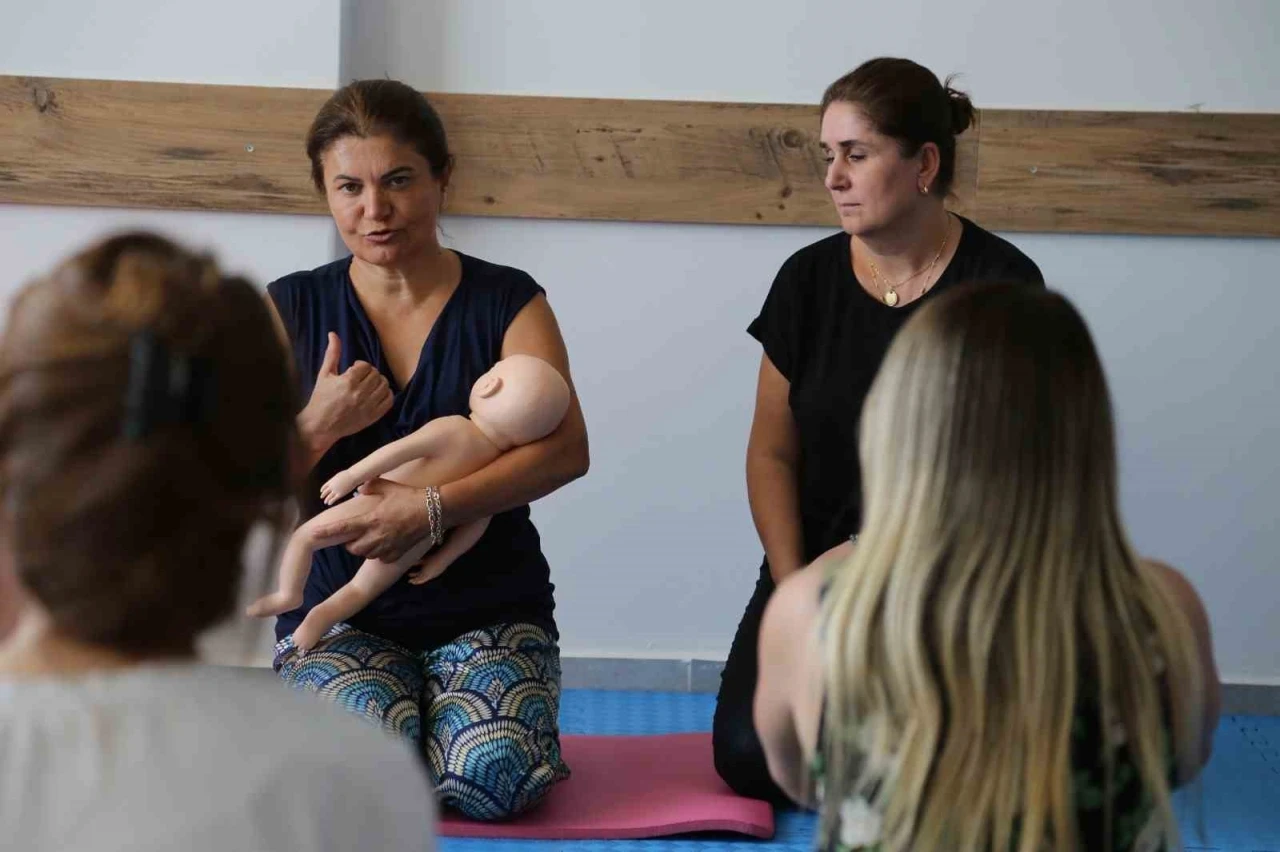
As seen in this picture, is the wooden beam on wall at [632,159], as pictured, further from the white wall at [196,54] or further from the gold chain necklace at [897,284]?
the gold chain necklace at [897,284]

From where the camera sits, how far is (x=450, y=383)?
2.70 meters

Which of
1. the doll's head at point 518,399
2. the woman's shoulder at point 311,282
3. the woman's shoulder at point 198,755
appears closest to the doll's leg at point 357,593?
the doll's head at point 518,399

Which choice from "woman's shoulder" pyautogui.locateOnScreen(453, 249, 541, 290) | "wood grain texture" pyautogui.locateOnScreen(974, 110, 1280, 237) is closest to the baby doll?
"woman's shoulder" pyautogui.locateOnScreen(453, 249, 541, 290)

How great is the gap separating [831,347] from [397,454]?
0.88 meters

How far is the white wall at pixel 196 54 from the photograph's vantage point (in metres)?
3.50

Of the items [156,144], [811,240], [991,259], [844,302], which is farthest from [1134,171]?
[156,144]

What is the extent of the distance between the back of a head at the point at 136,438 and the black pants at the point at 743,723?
203 cm

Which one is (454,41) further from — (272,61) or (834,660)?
(834,660)

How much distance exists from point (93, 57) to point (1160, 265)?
2.49 meters

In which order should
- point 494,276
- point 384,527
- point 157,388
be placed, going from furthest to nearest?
1. point 494,276
2. point 384,527
3. point 157,388

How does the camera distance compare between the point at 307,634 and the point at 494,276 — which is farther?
the point at 494,276

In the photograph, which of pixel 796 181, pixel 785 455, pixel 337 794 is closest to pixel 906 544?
pixel 337 794

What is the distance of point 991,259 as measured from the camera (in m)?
2.83

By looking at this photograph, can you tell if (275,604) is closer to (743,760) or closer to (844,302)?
(743,760)
